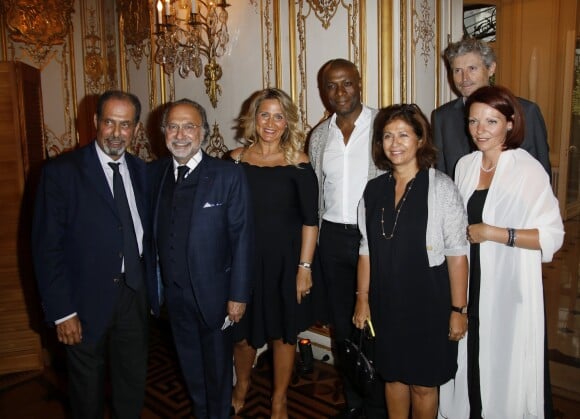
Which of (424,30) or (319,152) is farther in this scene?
(424,30)

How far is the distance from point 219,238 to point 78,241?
58 centimetres

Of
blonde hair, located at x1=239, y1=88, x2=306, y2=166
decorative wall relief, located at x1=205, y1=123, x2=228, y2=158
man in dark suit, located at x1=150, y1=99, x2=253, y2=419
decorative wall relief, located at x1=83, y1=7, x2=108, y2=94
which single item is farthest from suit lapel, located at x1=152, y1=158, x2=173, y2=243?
decorative wall relief, located at x1=83, y1=7, x2=108, y2=94

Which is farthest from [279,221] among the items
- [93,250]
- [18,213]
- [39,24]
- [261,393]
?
[39,24]

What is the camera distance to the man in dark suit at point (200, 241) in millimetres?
2061

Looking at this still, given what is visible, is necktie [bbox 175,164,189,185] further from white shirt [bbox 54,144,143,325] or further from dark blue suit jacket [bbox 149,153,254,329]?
white shirt [bbox 54,144,143,325]

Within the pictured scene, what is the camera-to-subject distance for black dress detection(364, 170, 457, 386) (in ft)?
6.02

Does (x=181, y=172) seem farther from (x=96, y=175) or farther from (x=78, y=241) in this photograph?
(x=78, y=241)

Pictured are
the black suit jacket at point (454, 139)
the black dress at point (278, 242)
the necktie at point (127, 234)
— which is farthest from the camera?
the black dress at point (278, 242)

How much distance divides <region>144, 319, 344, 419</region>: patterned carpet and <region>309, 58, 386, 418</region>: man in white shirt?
9.5 inches

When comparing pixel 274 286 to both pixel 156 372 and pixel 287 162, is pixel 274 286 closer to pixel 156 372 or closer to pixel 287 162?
pixel 287 162

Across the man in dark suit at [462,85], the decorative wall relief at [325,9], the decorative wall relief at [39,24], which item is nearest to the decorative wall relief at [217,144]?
the decorative wall relief at [325,9]

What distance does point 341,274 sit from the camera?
2.40m

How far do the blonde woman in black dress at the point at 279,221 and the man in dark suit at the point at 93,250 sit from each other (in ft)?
1.82

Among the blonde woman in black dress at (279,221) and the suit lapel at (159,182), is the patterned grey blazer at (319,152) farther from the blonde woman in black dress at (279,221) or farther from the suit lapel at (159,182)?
the suit lapel at (159,182)
